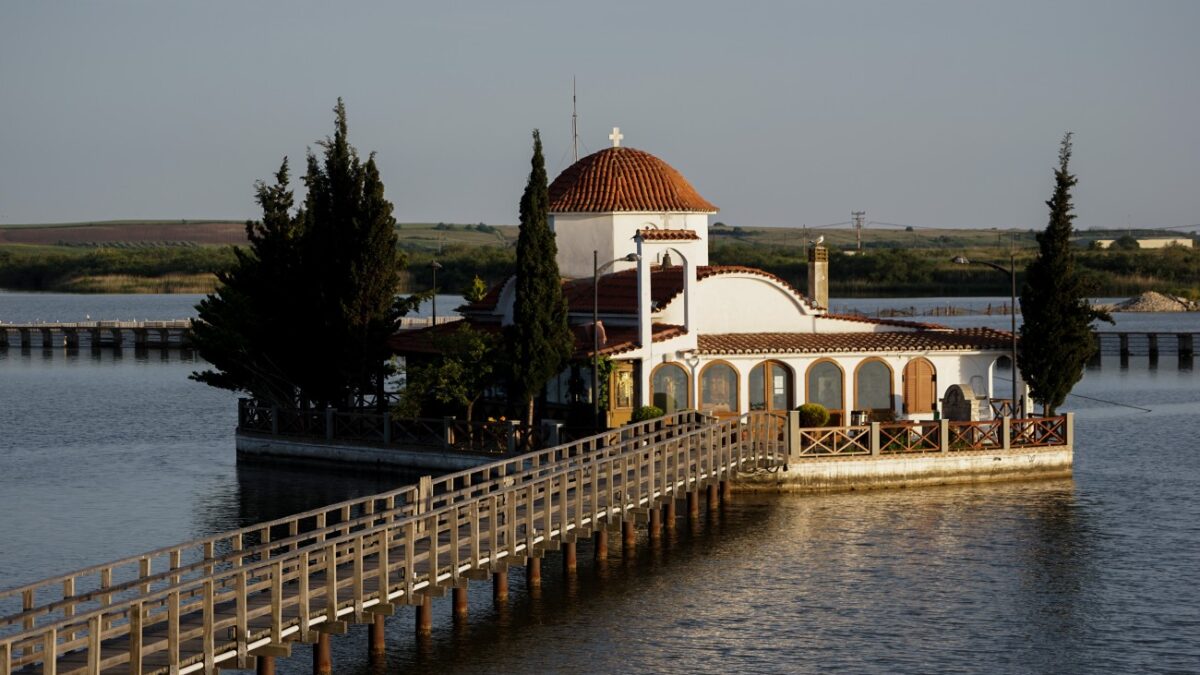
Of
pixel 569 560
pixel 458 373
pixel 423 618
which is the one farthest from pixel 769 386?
pixel 423 618

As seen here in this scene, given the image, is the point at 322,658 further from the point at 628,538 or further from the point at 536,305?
the point at 536,305

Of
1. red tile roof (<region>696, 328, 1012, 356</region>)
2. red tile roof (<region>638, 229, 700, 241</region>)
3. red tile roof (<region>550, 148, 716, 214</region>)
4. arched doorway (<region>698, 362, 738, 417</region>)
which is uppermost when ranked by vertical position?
red tile roof (<region>550, 148, 716, 214</region>)

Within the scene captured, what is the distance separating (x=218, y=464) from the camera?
58688 mm

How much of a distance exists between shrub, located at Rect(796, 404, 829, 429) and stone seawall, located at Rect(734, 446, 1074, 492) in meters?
1.85

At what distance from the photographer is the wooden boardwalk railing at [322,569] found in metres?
25.4

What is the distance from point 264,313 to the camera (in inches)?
2267

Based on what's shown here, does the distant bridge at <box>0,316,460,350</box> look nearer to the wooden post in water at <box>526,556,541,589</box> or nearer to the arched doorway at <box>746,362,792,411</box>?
the arched doorway at <box>746,362,792,411</box>

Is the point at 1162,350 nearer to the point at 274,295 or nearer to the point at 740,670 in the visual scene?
the point at 274,295

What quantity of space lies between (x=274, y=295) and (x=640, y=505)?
19931mm

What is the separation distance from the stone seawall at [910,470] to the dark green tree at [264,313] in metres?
15.9

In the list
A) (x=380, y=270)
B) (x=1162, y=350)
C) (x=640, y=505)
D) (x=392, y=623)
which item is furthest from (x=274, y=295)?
(x=1162, y=350)

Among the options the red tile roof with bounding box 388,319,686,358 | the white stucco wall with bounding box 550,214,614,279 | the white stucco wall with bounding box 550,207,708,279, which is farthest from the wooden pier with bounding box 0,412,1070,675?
the white stucco wall with bounding box 550,214,614,279

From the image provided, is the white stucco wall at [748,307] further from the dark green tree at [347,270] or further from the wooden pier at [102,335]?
the wooden pier at [102,335]

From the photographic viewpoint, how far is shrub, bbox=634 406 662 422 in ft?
163
